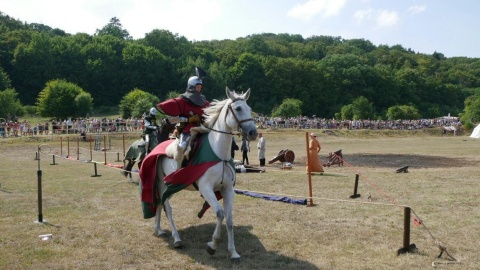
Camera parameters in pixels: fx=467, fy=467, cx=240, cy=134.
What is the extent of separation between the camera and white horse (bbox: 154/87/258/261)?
807cm

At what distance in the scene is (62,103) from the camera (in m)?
68.6

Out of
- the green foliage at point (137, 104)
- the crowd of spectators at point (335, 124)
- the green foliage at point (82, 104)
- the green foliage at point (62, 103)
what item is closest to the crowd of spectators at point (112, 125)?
the crowd of spectators at point (335, 124)

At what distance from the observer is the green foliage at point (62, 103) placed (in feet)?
224

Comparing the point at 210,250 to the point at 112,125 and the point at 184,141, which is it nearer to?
the point at 184,141

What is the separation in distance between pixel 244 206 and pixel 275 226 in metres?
2.32

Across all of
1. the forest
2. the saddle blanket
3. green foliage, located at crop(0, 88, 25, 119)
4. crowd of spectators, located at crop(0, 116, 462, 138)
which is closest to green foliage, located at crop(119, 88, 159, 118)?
crowd of spectators, located at crop(0, 116, 462, 138)

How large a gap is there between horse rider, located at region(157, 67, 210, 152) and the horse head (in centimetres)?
105

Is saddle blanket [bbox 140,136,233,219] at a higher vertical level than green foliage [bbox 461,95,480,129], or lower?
lower

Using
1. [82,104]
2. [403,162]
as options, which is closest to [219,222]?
[403,162]

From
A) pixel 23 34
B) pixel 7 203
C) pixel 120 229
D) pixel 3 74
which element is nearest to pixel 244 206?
pixel 120 229

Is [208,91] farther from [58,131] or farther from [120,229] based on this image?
[120,229]

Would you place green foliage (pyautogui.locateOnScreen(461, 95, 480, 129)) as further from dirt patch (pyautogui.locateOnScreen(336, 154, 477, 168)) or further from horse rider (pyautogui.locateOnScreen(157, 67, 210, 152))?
horse rider (pyautogui.locateOnScreen(157, 67, 210, 152))

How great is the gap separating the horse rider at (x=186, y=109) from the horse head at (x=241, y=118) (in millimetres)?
1050

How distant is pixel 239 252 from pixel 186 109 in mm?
A: 2945
